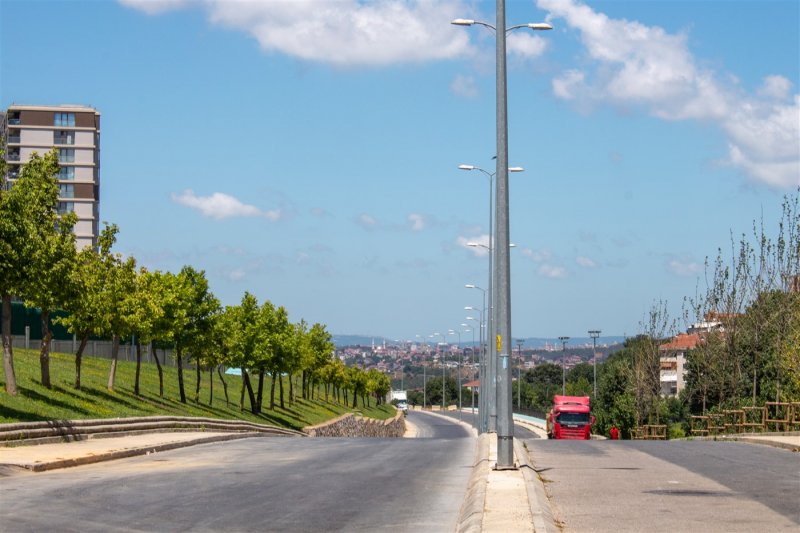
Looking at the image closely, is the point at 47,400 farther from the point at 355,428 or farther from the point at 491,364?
the point at 355,428

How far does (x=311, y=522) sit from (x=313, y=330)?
8291 centimetres

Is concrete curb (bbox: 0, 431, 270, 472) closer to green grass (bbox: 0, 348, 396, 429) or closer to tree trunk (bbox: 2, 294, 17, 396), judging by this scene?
green grass (bbox: 0, 348, 396, 429)

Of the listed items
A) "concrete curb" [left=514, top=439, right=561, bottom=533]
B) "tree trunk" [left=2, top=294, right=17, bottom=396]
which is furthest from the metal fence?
"concrete curb" [left=514, top=439, right=561, bottom=533]

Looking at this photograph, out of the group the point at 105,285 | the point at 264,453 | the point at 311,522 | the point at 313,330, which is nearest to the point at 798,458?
the point at 264,453

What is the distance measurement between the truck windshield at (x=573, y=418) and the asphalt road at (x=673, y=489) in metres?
32.9

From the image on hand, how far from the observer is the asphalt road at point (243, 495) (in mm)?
14000

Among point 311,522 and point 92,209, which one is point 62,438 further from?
point 92,209

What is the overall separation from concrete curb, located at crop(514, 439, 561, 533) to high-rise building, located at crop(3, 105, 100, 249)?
4773 inches

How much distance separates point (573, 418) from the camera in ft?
201

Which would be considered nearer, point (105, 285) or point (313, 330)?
point (105, 285)

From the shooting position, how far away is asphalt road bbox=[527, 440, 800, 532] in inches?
535

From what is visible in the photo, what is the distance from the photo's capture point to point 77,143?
447ft

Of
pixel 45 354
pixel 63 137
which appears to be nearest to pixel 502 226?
pixel 45 354

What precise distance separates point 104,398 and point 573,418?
2787 centimetres
